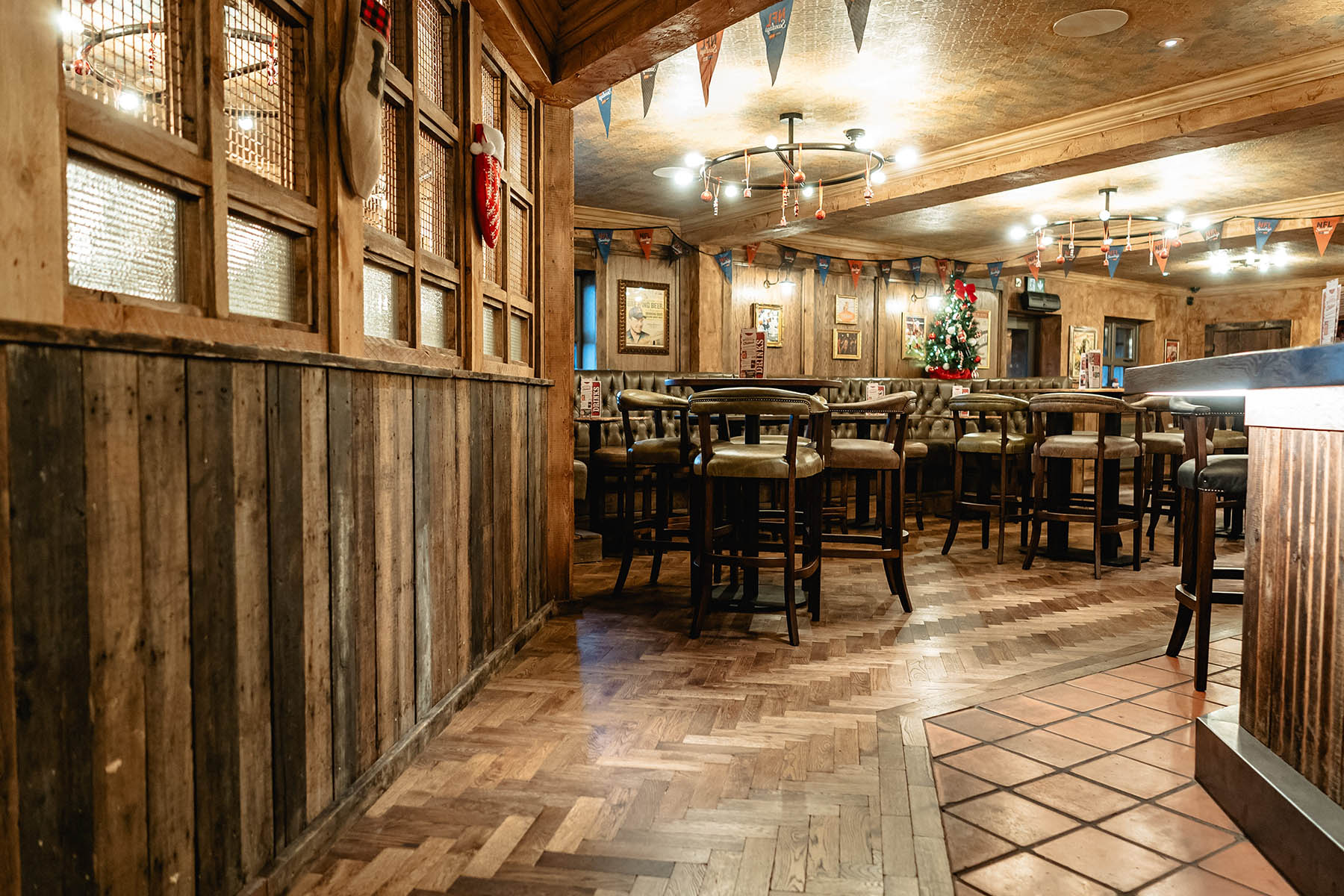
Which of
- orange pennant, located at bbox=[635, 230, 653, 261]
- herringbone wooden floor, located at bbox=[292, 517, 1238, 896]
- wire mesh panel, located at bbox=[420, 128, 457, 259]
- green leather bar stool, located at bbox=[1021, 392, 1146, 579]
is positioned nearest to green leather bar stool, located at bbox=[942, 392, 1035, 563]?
green leather bar stool, located at bbox=[1021, 392, 1146, 579]

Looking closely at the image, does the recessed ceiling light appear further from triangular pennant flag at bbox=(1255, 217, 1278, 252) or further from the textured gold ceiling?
triangular pennant flag at bbox=(1255, 217, 1278, 252)

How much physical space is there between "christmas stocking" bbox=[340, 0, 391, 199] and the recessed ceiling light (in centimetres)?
381

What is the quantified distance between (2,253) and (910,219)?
351 inches

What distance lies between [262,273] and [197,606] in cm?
64

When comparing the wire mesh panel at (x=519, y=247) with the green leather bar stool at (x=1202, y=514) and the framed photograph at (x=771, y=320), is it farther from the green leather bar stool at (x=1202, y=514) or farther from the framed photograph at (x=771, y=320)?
the framed photograph at (x=771, y=320)

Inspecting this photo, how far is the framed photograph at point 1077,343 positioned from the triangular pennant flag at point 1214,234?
10.5 ft

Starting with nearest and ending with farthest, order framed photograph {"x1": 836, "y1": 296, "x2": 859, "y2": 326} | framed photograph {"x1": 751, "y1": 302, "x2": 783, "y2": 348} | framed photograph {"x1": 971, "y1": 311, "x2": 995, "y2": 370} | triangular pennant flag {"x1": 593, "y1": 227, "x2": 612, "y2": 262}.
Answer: triangular pennant flag {"x1": 593, "y1": 227, "x2": 612, "y2": 262} → framed photograph {"x1": 751, "y1": 302, "x2": 783, "y2": 348} → framed photograph {"x1": 836, "y1": 296, "x2": 859, "y2": 326} → framed photograph {"x1": 971, "y1": 311, "x2": 995, "y2": 370}

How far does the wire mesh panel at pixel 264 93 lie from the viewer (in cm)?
150

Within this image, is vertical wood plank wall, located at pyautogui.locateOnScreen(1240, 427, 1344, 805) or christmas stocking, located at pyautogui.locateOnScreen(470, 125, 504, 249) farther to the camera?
christmas stocking, located at pyautogui.locateOnScreen(470, 125, 504, 249)

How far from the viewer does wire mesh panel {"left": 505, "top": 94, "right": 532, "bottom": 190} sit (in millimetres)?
3234

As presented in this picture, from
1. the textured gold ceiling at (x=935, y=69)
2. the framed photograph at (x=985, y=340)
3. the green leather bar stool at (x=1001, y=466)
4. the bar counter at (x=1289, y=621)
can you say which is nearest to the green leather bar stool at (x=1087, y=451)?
the green leather bar stool at (x=1001, y=466)

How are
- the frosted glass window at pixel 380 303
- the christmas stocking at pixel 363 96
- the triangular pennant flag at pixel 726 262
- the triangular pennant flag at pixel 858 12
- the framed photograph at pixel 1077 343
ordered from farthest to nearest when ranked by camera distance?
the framed photograph at pixel 1077 343, the triangular pennant flag at pixel 726 262, the triangular pennant flag at pixel 858 12, the frosted glass window at pixel 380 303, the christmas stocking at pixel 363 96

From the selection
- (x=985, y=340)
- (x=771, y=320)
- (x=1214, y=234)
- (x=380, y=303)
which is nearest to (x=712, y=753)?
(x=380, y=303)

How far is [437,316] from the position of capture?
2.58m
